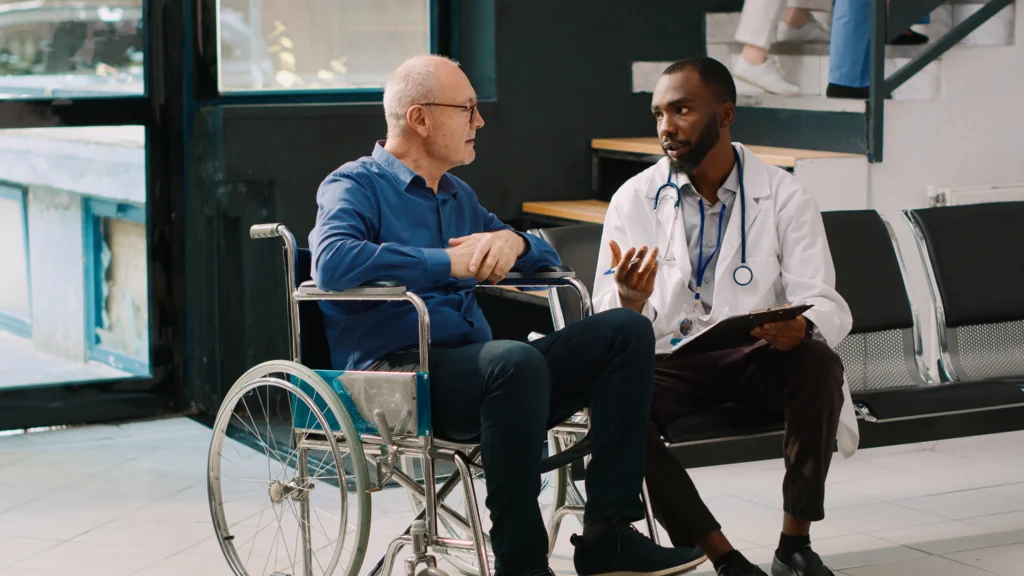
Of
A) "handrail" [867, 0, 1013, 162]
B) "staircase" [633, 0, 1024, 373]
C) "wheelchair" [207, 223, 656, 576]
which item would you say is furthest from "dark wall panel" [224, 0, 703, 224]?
"wheelchair" [207, 223, 656, 576]

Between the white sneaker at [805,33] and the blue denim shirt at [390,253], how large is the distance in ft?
8.20

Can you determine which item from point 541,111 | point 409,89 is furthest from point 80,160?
point 409,89

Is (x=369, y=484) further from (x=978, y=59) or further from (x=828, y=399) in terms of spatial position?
(x=978, y=59)

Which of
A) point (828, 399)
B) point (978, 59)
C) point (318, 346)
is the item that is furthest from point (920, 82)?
point (318, 346)

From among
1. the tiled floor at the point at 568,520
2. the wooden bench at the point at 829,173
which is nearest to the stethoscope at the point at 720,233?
the tiled floor at the point at 568,520

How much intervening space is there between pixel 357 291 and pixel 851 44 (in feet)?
7.90

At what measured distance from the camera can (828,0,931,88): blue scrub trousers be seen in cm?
454

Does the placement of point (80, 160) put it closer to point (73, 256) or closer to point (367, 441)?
point (73, 256)

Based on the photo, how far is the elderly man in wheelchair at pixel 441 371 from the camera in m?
2.61

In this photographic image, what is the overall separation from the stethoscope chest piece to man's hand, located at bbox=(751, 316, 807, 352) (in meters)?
0.19

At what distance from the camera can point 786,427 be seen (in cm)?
299

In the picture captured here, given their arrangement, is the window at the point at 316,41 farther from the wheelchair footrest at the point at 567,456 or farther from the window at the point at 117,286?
A: the wheelchair footrest at the point at 567,456

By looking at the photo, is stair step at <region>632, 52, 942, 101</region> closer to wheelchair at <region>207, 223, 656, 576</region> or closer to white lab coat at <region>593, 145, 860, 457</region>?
white lab coat at <region>593, 145, 860, 457</region>

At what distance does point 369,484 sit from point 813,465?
0.92m
